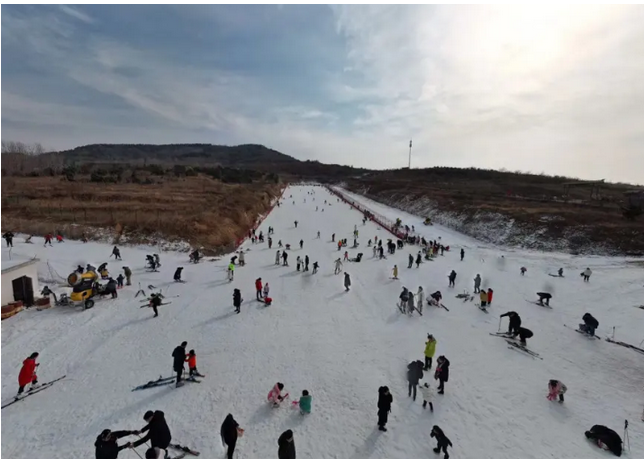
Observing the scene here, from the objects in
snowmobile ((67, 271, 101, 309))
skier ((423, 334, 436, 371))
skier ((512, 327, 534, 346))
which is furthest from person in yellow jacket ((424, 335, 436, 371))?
snowmobile ((67, 271, 101, 309))

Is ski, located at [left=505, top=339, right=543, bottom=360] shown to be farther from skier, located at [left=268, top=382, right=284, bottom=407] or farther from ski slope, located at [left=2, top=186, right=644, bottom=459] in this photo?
skier, located at [left=268, top=382, right=284, bottom=407]

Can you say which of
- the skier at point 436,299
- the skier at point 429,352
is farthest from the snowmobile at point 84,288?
the skier at point 436,299

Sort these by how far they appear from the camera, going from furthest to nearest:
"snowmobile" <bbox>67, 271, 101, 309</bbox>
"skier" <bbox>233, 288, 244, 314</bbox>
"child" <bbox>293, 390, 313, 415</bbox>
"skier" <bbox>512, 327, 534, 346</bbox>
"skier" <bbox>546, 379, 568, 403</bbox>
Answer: "snowmobile" <bbox>67, 271, 101, 309</bbox> < "skier" <bbox>233, 288, 244, 314</bbox> < "skier" <bbox>512, 327, 534, 346</bbox> < "skier" <bbox>546, 379, 568, 403</bbox> < "child" <bbox>293, 390, 313, 415</bbox>

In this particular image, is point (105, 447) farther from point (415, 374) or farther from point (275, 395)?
point (415, 374)

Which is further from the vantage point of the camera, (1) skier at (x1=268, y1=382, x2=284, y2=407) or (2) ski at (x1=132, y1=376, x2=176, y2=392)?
(2) ski at (x1=132, y1=376, x2=176, y2=392)

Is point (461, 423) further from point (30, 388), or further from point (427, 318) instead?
point (30, 388)

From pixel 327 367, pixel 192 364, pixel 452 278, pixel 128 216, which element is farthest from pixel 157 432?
pixel 128 216
